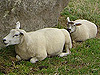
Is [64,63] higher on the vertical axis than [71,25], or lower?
lower

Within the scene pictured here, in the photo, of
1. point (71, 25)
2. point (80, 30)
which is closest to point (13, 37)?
point (71, 25)

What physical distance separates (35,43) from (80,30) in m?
2.38

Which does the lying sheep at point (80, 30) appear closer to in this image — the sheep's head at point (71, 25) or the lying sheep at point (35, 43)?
the sheep's head at point (71, 25)

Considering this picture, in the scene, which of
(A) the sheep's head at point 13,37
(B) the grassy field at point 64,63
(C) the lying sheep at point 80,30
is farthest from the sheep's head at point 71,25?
(A) the sheep's head at point 13,37

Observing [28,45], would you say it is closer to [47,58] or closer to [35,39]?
[35,39]

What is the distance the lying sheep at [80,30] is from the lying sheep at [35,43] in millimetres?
1059

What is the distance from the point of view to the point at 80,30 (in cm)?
739

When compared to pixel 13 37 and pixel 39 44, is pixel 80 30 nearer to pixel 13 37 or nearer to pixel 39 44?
pixel 39 44

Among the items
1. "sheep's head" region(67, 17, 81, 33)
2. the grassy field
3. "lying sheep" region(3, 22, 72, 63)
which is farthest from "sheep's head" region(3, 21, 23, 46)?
"sheep's head" region(67, 17, 81, 33)

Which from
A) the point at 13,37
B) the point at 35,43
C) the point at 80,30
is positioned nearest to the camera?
the point at 13,37

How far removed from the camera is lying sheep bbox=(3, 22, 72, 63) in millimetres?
5203

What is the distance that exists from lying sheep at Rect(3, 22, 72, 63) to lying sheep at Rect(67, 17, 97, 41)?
1059 mm


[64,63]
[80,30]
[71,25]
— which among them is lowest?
[64,63]

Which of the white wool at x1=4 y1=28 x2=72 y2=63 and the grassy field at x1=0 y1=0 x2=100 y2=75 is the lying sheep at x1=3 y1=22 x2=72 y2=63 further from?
the grassy field at x1=0 y1=0 x2=100 y2=75
